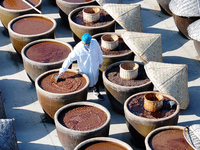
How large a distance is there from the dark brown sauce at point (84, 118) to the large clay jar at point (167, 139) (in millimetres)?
967

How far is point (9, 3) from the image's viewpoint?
12.1 meters

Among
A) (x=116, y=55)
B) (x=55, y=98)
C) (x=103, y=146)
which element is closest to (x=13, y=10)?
(x=116, y=55)

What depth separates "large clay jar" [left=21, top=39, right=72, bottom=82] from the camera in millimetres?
9320

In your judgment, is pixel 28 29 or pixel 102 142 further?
pixel 28 29

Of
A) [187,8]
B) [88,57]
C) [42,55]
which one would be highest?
[187,8]

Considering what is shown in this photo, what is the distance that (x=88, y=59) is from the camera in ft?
29.0

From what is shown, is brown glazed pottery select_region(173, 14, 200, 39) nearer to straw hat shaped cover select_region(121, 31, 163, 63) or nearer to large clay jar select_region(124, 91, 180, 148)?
straw hat shaped cover select_region(121, 31, 163, 63)

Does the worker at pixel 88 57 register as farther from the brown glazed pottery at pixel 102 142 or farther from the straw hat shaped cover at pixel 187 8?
the straw hat shaped cover at pixel 187 8

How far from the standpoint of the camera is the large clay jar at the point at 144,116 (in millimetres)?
7609

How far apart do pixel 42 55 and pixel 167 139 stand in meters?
3.80

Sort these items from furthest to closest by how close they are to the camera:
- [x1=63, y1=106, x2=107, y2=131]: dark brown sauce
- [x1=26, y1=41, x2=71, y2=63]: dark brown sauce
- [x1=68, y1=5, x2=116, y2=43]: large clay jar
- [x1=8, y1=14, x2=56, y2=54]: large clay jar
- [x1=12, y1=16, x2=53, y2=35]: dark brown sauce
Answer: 1. [x1=12, y1=16, x2=53, y2=35]: dark brown sauce
2. [x1=68, y1=5, x2=116, y2=43]: large clay jar
3. [x1=8, y1=14, x2=56, y2=54]: large clay jar
4. [x1=26, y1=41, x2=71, y2=63]: dark brown sauce
5. [x1=63, y1=106, x2=107, y2=131]: dark brown sauce

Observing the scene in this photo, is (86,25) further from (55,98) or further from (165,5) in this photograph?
Answer: (55,98)

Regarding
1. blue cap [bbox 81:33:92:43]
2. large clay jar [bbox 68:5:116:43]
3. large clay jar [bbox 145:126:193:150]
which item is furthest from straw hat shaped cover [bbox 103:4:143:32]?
large clay jar [bbox 145:126:193:150]

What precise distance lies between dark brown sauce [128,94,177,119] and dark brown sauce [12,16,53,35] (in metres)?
3.67
